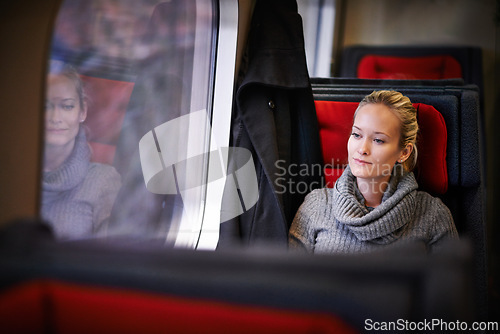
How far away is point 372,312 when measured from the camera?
21.0 inches

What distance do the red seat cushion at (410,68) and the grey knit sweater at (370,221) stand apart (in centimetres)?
209

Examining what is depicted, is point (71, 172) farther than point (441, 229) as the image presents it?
No

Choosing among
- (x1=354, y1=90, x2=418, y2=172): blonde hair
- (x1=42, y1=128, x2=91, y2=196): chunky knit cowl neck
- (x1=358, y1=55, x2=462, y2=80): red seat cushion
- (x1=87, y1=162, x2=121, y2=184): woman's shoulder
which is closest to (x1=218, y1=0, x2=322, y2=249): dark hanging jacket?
(x1=354, y1=90, x2=418, y2=172): blonde hair

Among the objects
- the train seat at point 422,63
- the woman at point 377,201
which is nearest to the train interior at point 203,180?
the woman at point 377,201

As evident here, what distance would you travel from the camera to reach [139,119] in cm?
137

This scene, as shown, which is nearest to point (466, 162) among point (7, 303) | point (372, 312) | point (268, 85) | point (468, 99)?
point (468, 99)

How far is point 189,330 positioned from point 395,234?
97cm

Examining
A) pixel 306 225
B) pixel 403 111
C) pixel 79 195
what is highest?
pixel 403 111

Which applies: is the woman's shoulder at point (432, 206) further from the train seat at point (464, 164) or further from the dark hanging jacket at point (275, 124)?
the dark hanging jacket at point (275, 124)

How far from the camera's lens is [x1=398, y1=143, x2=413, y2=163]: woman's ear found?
1456 mm

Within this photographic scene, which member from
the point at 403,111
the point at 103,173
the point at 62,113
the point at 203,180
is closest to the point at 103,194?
the point at 103,173

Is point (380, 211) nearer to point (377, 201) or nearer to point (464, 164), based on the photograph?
point (377, 201)

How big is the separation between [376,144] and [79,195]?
89 cm

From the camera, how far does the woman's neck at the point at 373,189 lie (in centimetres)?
146
